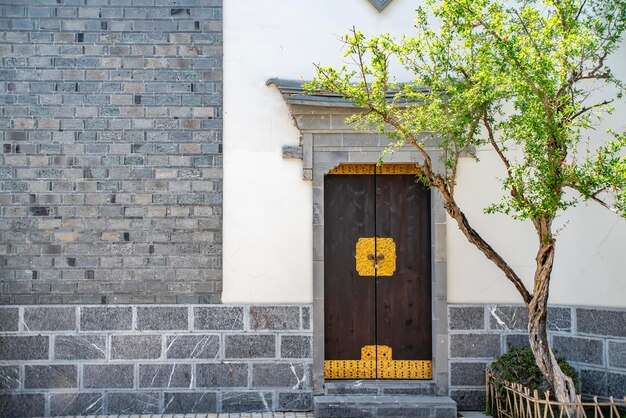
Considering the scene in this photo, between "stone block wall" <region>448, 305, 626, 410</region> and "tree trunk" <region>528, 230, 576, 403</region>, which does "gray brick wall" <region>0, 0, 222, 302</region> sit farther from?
"tree trunk" <region>528, 230, 576, 403</region>

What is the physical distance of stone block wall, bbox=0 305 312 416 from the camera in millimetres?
7234

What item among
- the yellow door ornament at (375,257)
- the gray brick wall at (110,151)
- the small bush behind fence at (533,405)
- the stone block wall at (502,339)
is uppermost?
the gray brick wall at (110,151)

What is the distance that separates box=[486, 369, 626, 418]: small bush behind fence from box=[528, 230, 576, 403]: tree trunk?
111 millimetres

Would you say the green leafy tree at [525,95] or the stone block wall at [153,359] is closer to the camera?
the green leafy tree at [525,95]

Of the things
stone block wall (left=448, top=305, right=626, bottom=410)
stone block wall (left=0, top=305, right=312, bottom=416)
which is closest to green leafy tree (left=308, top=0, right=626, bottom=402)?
stone block wall (left=448, top=305, right=626, bottom=410)

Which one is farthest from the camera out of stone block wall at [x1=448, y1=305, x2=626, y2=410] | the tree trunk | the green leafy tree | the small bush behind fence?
stone block wall at [x1=448, y1=305, x2=626, y2=410]

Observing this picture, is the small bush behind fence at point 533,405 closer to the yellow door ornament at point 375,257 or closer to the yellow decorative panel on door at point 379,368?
the yellow decorative panel on door at point 379,368

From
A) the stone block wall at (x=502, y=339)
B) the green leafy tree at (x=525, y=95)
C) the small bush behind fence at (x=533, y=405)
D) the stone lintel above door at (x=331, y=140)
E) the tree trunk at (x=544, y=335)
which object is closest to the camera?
the green leafy tree at (x=525, y=95)

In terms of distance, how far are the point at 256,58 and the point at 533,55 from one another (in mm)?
2969

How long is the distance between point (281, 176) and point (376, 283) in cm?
144

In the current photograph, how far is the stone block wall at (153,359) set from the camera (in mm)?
7234

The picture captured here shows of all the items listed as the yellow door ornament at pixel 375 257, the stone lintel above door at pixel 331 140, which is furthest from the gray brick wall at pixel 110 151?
the yellow door ornament at pixel 375 257

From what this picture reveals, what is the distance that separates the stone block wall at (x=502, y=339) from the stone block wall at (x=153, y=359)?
57.5 inches

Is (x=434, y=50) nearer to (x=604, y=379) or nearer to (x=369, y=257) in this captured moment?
(x=369, y=257)
